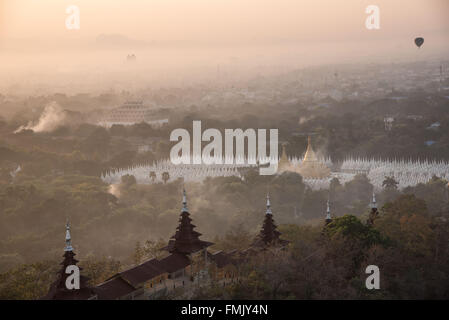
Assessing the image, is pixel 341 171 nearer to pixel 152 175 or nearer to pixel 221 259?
pixel 152 175

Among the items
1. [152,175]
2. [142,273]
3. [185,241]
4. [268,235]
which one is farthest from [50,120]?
[142,273]

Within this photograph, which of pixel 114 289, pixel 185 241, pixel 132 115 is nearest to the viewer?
pixel 114 289

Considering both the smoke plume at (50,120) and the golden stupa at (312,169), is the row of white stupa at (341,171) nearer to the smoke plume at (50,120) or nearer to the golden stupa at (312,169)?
the golden stupa at (312,169)

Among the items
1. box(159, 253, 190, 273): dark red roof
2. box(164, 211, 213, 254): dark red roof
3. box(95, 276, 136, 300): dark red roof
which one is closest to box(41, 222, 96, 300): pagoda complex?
box(95, 276, 136, 300): dark red roof

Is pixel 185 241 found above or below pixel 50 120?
below

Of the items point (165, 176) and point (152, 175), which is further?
point (152, 175)

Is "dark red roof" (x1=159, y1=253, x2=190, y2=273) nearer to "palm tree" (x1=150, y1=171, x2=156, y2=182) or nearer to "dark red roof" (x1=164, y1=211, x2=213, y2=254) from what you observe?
"dark red roof" (x1=164, y1=211, x2=213, y2=254)

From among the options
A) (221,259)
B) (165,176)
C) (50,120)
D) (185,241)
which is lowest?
(221,259)

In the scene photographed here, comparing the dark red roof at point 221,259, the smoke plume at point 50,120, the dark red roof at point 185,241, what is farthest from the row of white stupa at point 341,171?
→ the dark red roof at point 185,241
